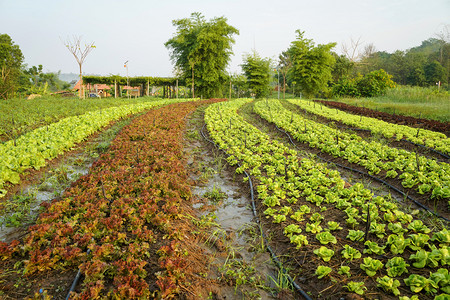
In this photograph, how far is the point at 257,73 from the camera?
36.9 m

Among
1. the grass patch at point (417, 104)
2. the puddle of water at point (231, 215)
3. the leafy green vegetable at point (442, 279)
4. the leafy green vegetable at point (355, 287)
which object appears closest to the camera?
the leafy green vegetable at point (442, 279)

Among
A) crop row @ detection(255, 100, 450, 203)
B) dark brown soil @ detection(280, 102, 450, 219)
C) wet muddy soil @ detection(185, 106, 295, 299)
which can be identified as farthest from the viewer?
crop row @ detection(255, 100, 450, 203)

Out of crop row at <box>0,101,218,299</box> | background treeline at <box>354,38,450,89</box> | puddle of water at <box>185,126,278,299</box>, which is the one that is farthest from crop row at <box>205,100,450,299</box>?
background treeline at <box>354,38,450,89</box>

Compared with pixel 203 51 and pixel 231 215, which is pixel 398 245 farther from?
pixel 203 51

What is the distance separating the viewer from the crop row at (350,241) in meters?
2.61

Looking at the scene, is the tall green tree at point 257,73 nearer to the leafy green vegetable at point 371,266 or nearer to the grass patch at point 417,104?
the grass patch at point 417,104

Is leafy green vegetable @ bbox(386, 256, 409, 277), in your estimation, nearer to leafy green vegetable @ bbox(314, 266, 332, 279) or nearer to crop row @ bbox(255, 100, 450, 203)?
leafy green vegetable @ bbox(314, 266, 332, 279)

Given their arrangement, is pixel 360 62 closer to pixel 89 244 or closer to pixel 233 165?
pixel 233 165

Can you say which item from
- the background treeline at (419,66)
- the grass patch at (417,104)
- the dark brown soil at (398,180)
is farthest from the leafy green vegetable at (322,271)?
the background treeline at (419,66)

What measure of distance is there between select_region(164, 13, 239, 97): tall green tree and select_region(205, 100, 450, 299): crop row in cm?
2952

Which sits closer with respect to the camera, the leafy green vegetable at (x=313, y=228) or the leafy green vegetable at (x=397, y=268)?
the leafy green vegetable at (x=397, y=268)

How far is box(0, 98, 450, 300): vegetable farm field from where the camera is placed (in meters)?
2.68

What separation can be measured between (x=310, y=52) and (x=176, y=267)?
34044 mm

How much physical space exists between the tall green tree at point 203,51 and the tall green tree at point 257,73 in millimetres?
3677
